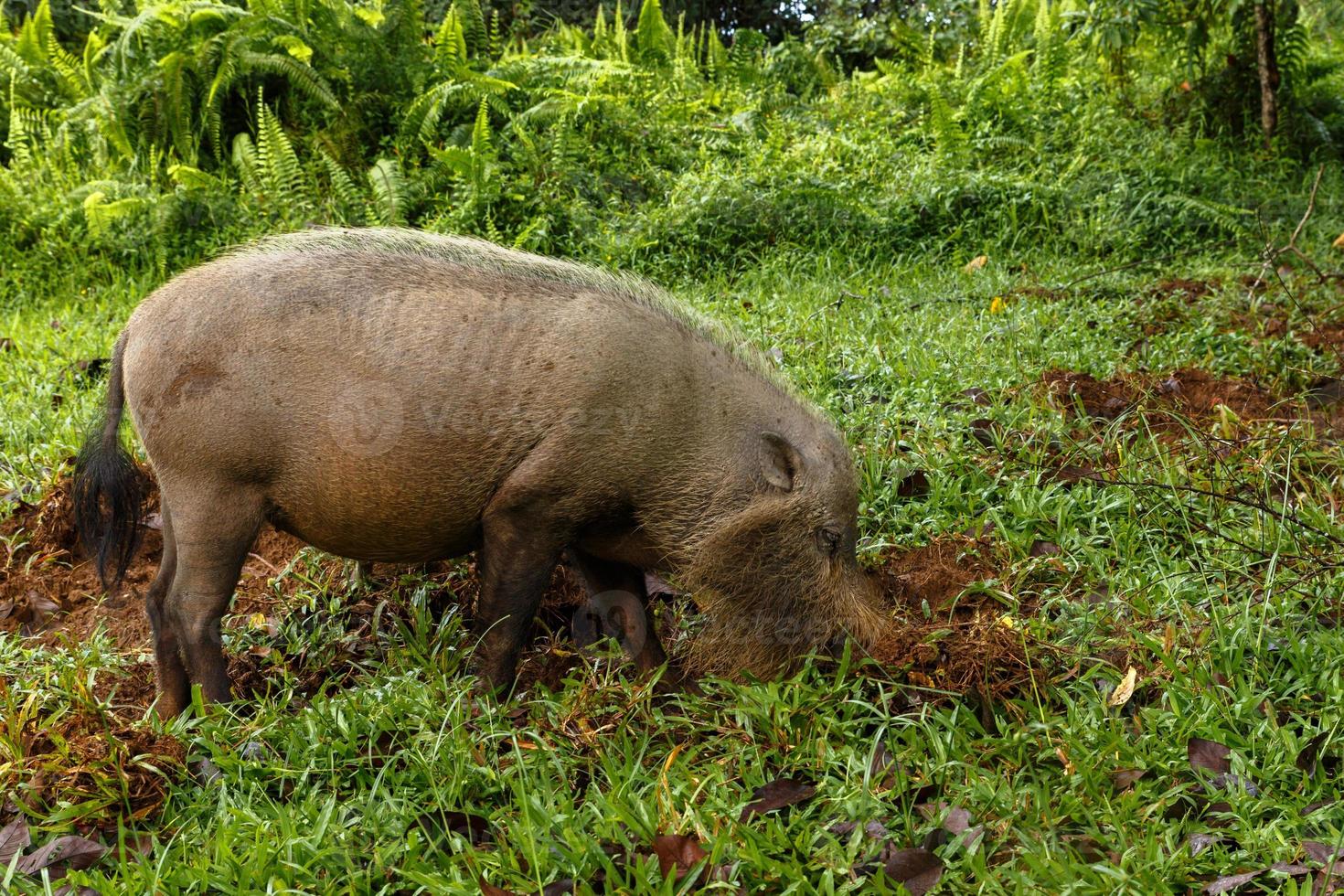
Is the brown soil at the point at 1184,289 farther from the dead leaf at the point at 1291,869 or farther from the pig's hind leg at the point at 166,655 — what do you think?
the pig's hind leg at the point at 166,655

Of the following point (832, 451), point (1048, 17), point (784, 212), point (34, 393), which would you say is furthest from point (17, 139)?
point (1048, 17)

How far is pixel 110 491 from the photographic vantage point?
3.47 metres

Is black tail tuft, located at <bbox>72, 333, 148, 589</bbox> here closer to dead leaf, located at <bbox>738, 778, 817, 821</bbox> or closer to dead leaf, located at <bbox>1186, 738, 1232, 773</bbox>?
dead leaf, located at <bbox>738, 778, 817, 821</bbox>

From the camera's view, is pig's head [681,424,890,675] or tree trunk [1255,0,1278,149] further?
tree trunk [1255,0,1278,149]

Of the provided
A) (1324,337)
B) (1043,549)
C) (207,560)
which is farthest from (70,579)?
(1324,337)

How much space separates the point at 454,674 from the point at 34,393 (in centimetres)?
322

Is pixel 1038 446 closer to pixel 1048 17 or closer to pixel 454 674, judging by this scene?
pixel 454 674

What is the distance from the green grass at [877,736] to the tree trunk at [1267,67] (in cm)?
475

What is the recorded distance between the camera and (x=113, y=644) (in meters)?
3.79

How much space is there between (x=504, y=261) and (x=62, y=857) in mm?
1958

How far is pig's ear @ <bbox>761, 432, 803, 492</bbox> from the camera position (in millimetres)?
3230

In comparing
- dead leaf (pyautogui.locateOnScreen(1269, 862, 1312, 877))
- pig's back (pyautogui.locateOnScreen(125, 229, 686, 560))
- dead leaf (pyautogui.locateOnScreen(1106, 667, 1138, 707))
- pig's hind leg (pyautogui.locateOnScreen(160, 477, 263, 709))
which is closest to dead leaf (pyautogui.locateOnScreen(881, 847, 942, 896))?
dead leaf (pyautogui.locateOnScreen(1269, 862, 1312, 877))

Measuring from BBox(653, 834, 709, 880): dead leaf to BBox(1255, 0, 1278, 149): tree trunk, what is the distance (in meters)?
7.33

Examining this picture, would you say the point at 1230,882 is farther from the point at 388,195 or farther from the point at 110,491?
the point at 388,195
